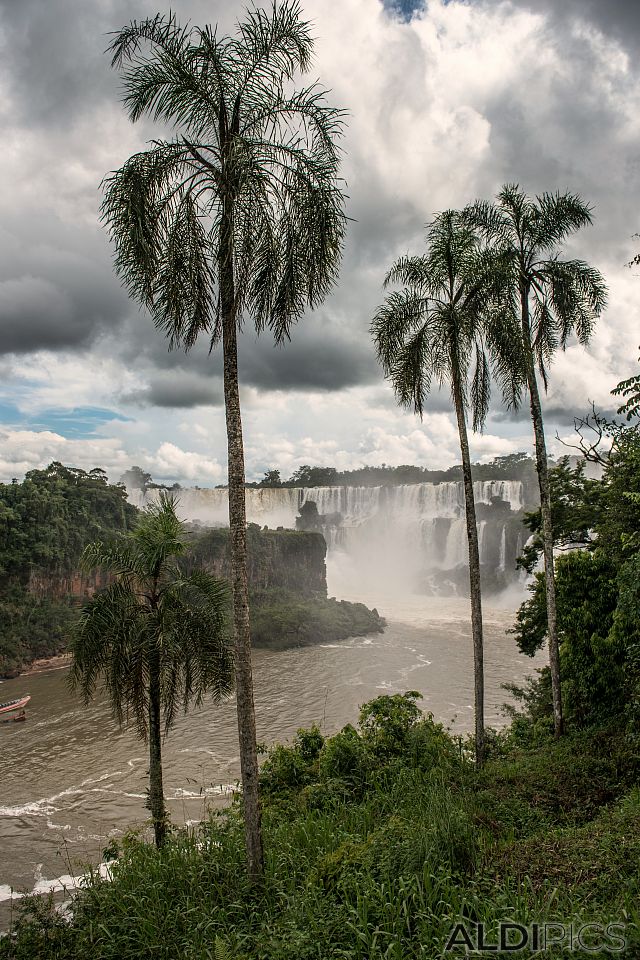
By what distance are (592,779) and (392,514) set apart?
4995cm

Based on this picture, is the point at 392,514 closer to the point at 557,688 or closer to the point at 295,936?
the point at 557,688

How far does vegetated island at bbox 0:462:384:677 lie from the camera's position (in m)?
32.9

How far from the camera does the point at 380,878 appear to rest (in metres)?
4.15

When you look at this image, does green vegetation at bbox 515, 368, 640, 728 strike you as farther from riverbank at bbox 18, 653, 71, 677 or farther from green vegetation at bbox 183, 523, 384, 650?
riverbank at bbox 18, 653, 71, 677

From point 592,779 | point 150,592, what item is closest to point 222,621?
point 150,592

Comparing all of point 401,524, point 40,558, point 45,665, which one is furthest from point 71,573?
point 401,524

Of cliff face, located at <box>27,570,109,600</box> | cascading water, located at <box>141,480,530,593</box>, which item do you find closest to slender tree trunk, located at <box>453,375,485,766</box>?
cliff face, located at <box>27,570,109,600</box>

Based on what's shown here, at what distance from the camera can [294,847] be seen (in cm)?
531

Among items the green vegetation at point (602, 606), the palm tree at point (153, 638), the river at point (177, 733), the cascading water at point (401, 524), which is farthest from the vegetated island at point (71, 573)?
the green vegetation at point (602, 606)

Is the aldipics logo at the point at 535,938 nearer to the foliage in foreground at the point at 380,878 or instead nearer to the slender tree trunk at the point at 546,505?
the foliage in foreground at the point at 380,878

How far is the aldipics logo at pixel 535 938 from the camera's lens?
2865 mm

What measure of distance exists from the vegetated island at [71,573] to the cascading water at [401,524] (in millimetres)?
11727

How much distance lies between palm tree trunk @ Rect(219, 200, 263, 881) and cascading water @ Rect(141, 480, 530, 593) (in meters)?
43.6

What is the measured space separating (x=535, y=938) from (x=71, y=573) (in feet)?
129
